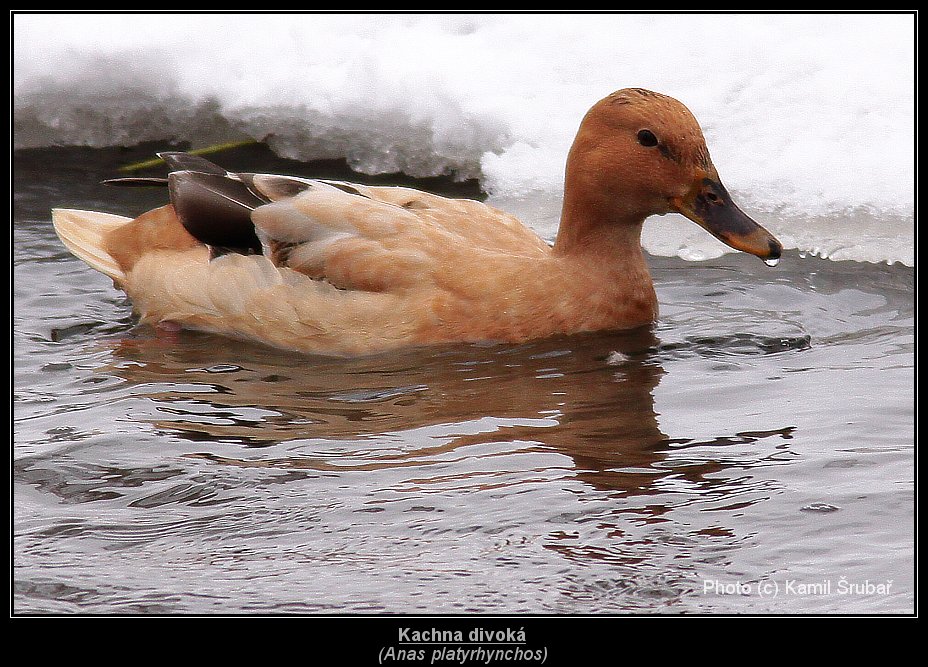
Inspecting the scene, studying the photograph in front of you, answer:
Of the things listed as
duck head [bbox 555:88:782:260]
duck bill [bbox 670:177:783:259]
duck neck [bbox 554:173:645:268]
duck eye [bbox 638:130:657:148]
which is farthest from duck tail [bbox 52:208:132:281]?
duck bill [bbox 670:177:783:259]

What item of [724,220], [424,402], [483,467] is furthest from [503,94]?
[483,467]

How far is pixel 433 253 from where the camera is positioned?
6938 millimetres

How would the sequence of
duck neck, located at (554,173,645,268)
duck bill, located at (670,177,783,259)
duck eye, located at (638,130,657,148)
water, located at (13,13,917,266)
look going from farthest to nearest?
water, located at (13,13,917,266) → duck neck, located at (554,173,645,268) → duck eye, located at (638,130,657,148) → duck bill, located at (670,177,783,259)

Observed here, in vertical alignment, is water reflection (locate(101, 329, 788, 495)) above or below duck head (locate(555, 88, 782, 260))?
below

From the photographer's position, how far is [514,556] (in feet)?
14.9

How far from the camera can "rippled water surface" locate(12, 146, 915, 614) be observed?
4.38 meters

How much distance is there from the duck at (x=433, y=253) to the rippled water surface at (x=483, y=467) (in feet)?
0.56

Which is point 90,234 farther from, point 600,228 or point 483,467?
point 483,467

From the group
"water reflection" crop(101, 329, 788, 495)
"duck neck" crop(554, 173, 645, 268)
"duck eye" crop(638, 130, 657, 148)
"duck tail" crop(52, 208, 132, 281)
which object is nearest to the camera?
"water reflection" crop(101, 329, 788, 495)

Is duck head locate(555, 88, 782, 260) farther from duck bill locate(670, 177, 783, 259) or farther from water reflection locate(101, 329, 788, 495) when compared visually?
water reflection locate(101, 329, 788, 495)

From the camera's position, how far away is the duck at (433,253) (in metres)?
6.74

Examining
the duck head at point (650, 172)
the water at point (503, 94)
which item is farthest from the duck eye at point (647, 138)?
the water at point (503, 94)

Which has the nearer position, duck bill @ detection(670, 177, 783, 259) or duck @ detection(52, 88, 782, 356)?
duck bill @ detection(670, 177, 783, 259)
